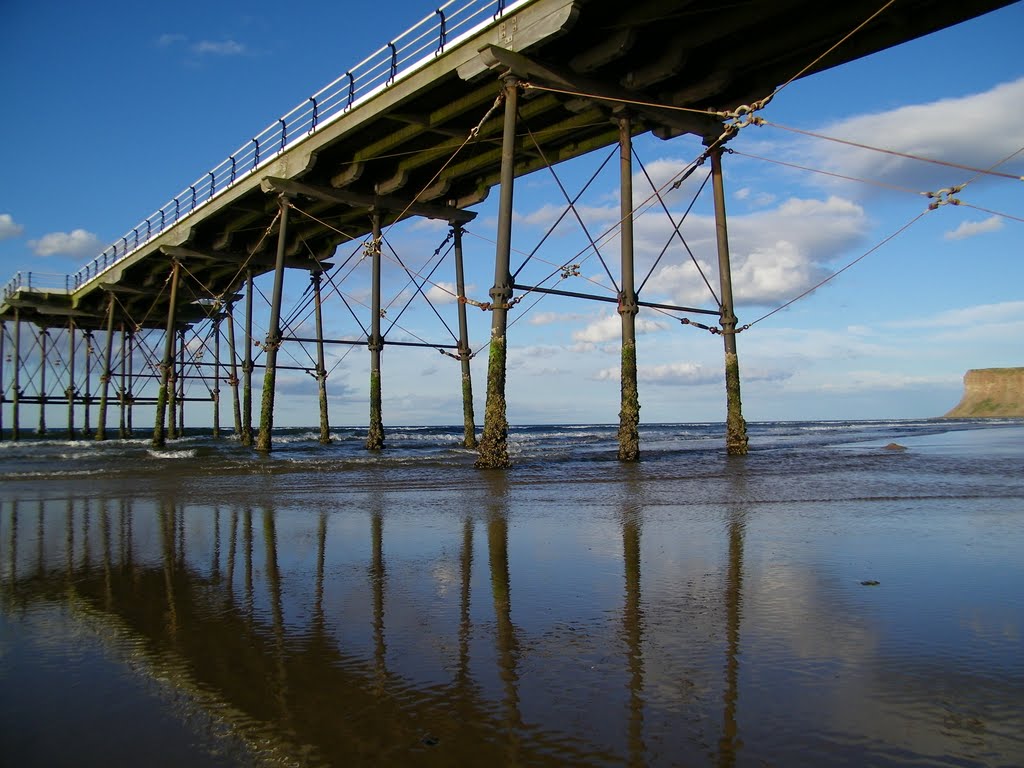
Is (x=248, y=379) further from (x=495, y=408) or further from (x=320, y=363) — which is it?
(x=495, y=408)

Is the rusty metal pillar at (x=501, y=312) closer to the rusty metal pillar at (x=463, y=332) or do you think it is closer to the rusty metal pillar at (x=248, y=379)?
the rusty metal pillar at (x=463, y=332)

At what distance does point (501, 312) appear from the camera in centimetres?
1396

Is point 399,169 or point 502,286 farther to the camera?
point 399,169

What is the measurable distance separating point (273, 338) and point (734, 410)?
45.1 ft

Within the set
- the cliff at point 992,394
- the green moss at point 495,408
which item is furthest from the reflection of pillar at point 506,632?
the cliff at point 992,394

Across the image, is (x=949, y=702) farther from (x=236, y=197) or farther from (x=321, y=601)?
(x=236, y=197)

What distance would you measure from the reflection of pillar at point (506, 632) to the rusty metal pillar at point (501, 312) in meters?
7.55

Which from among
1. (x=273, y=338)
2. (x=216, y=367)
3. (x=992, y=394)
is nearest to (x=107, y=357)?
(x=216, y=367)

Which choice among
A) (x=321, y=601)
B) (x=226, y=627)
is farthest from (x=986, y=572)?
(x=226, y=627)

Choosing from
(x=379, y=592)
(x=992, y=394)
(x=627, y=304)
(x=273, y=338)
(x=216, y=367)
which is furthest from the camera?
(x=992, y=394)

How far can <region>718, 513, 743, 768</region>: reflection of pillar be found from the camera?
2.13m

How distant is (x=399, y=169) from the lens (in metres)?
21.2

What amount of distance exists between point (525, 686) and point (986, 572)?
3.41m

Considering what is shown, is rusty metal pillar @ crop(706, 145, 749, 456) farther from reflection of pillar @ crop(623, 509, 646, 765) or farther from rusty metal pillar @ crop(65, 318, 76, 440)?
rusty metal pillar @ crop(65, 318, 76, 440)
